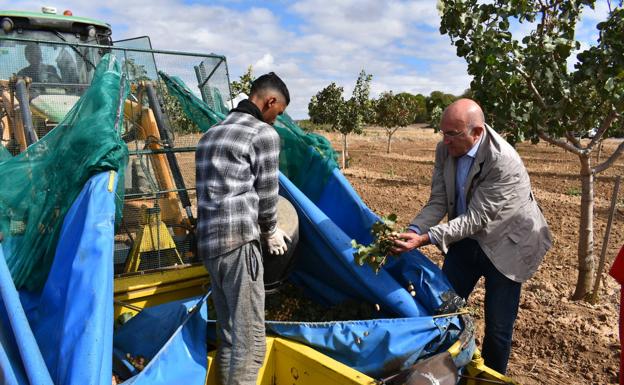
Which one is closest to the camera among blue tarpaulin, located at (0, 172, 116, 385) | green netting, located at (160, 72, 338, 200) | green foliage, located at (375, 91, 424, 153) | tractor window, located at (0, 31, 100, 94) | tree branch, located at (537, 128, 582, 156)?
blue tarpaulin, located at (0, 172, 116, 385)

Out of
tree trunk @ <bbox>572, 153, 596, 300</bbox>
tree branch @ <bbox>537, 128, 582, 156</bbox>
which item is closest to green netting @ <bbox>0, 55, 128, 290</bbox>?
tree branch @ <bbox>537, 128, 582, 156</bbox>

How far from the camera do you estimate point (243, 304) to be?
2.67 meters

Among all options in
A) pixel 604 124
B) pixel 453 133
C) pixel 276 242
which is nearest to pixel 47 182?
pixel 276 242

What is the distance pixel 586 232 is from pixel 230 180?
4.23m

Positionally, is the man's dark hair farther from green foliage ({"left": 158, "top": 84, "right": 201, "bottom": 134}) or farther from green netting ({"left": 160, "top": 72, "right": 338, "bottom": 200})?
green foliage ({"left": 158, "top": 84, "right": 201, "bottom": 134})

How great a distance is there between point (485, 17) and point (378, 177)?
1311 centimetres

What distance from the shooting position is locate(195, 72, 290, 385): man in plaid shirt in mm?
2619

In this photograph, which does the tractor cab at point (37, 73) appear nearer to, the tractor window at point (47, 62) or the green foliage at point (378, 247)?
the tractor window at point (47, 62)

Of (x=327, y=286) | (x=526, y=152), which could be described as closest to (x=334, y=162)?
Answer: (x=327, y=286)

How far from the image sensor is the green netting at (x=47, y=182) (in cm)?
285

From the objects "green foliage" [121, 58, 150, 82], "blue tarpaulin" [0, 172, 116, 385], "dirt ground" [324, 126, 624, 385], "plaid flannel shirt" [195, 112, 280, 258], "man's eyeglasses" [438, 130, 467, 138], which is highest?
"green foliage" [121, 58, 150, 82]

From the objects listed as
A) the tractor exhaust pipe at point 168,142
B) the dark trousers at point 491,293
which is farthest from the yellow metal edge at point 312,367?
the tractor exhaust pipe at point 168,142

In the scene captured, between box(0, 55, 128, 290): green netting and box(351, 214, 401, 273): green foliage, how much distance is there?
1.40m

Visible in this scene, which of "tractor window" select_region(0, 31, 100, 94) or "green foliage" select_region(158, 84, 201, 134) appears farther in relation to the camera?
"green foliage" select_region(158, 84, 201, 134)
